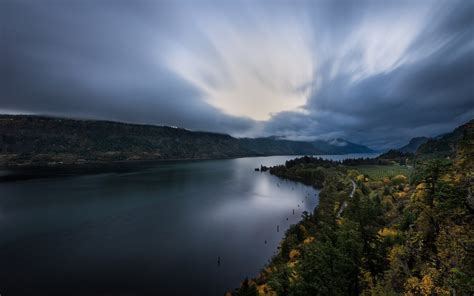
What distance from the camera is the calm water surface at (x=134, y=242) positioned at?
155 ft

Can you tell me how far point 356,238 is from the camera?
2670 centimetres

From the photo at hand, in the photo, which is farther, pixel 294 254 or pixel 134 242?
pixel 134 242

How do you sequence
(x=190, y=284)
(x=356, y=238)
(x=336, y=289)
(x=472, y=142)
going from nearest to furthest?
(x=336, y=289)
(x=356, y=238)
(x=472, y=142)
(x=190, y=284)

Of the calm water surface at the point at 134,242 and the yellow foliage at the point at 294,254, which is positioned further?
the yellow foliage at the point at 294,254

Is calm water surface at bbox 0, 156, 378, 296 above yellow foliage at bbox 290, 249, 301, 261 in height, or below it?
Result: below

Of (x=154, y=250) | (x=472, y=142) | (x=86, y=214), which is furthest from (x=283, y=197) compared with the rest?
(x=472, y=142)

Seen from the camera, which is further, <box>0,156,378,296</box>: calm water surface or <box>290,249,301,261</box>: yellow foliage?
<box>290,249,301,261</box>: yellow foliage

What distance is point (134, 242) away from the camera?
2635 inches

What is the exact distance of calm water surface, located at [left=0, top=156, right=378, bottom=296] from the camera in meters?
47.2

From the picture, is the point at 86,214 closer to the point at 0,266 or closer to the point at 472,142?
the point at 0,266

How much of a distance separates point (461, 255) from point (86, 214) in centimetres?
11407

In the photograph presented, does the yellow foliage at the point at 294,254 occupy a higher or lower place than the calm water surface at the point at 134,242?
higher

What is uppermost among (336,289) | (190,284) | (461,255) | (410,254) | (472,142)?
(472,142)

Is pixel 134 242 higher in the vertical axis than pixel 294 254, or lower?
lower
